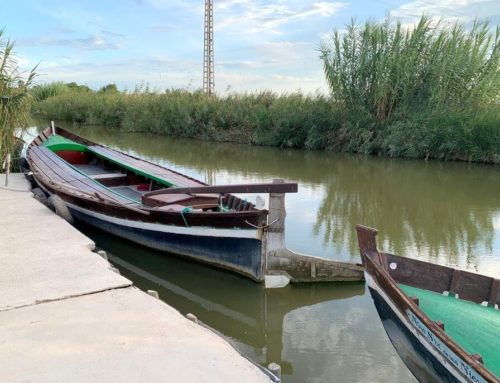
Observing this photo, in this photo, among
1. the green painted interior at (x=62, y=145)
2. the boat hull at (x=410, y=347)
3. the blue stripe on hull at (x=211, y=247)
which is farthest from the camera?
the green painted interior at (x=62, y=145)

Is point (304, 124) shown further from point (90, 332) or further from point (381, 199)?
point (90, 332)

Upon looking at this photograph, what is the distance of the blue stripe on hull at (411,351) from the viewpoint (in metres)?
2.93

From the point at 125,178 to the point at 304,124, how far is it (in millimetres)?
10588

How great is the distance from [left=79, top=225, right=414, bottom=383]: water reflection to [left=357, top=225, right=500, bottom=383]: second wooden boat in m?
0.41

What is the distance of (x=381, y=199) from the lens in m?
9.62

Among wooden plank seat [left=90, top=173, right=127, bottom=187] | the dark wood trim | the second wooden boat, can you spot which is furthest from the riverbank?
the second wooden boat

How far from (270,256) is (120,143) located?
16.7m

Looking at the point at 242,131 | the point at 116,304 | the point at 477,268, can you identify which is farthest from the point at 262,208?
the point at 242,131

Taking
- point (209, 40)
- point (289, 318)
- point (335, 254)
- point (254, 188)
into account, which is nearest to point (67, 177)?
point (254, 188)

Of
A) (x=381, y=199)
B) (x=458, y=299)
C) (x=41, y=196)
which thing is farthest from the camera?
(x=381, y=199)

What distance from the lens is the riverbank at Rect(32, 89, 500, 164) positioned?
46.1 ft

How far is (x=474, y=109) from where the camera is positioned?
14.7m

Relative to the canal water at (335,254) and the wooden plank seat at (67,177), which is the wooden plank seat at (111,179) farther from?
the canal water at (335,254)

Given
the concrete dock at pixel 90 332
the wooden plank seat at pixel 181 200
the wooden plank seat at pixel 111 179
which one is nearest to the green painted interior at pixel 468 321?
the concrete dock at pixel 90 332
